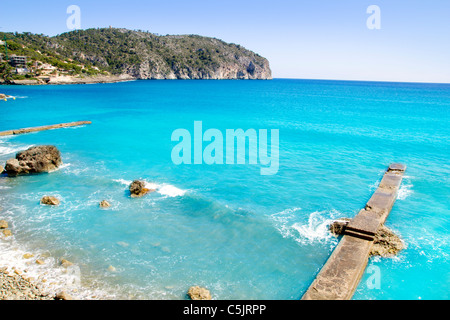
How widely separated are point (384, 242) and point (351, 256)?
267 cm

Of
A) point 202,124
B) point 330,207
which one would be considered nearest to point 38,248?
point 330,207

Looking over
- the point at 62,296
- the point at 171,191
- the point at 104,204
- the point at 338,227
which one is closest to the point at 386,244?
the point at 338,227

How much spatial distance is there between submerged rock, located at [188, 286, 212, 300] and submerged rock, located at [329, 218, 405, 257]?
28.2ft

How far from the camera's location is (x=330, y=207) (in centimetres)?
2025

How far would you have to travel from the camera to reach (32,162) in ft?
82.5

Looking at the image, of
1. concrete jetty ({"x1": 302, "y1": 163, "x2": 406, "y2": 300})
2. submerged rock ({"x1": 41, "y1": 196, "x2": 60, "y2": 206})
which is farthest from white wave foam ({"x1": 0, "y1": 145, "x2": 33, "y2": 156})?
concrete jetty ({"x1": 302, "y1": 163, "x2": 406, "y2": 300})

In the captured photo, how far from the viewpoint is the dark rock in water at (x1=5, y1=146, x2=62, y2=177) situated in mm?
24641

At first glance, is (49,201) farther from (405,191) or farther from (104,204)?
(405,191)

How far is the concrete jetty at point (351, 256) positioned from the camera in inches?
485

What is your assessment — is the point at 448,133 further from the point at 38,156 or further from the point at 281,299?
the point at 38,156

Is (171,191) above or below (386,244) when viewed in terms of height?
above

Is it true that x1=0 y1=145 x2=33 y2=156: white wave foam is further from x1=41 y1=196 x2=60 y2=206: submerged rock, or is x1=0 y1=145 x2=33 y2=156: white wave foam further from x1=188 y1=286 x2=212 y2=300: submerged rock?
x1=188 y1=286 x2=212 y2=300: submerged rock
